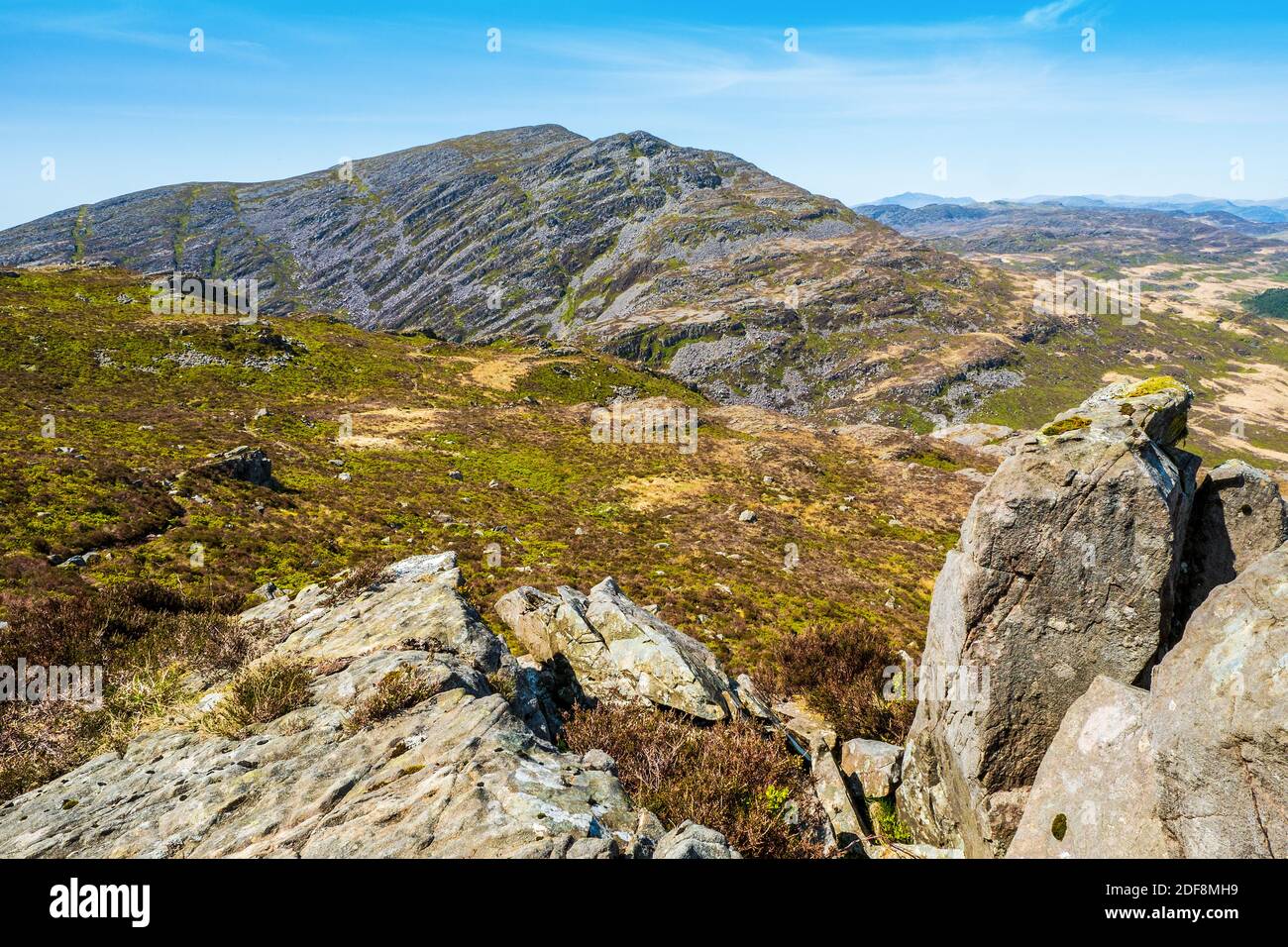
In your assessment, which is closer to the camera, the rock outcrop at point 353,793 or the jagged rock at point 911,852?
the rock outcrop at point 353,793

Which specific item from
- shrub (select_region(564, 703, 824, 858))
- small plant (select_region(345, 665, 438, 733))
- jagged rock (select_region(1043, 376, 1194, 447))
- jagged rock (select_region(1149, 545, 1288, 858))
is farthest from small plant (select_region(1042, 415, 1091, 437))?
small plant (select_region(345, 665, 438, 733))

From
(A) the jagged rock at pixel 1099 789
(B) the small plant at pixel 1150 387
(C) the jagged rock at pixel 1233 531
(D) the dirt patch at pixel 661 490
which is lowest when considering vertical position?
(D) the dirt patch at pixel 661 490

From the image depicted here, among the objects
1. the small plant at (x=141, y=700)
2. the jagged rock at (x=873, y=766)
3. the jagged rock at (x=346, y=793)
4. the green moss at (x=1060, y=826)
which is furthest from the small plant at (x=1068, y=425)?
the small plant at (x=141, y=700)

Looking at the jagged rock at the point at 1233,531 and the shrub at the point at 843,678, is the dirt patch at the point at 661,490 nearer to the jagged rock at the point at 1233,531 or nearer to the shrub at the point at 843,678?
the shrub at the point at 843,678

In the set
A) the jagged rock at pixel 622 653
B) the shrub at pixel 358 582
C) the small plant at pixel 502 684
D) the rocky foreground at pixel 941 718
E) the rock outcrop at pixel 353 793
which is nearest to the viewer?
the rock outcrop at pixel 353 793

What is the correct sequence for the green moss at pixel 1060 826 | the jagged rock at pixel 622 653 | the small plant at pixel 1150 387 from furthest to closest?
the jagged rock at pixel 622 653
the small plant at pixel 1150 387
the green moss at pixel 1060 826

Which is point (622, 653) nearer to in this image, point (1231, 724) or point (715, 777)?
point (715, 777)

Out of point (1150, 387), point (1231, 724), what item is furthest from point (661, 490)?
point (1231, 724)

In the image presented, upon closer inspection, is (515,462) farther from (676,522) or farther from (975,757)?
(975,757)
